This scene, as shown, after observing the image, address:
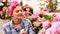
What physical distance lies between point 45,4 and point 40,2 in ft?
0.18

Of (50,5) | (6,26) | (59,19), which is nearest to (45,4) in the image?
(50,5)

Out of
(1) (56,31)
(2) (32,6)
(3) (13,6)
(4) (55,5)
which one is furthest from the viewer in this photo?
(2) (32,6)

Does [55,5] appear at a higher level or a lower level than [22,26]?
higher

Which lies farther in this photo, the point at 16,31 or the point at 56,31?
the point at 16,31

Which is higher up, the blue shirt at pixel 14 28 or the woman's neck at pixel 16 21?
the woman's neck at pixel 16 21

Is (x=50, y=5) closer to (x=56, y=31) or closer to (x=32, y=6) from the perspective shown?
(x=32, y=6)

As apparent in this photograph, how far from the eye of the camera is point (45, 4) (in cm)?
98

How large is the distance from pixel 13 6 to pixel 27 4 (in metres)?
0.24

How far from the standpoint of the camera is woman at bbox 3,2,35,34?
0.86 m

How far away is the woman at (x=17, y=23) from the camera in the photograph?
0.86m

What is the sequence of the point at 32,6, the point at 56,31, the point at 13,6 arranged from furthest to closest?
the point at 32,6 → the point at 13,6 → the point at 56,31

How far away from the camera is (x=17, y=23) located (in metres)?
0.95

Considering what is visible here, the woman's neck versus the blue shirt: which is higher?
the woman's neck

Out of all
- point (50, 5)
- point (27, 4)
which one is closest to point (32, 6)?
point (27, 4)
